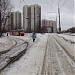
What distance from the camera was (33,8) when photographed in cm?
8050

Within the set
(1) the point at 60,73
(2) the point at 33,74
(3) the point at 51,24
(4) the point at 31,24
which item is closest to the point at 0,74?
(2) the point at 33,74

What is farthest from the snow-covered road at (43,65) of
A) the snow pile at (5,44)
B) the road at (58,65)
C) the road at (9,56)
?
the snow pile at (5,44)

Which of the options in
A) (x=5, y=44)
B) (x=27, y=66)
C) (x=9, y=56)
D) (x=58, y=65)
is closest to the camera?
(x=27, y=66)

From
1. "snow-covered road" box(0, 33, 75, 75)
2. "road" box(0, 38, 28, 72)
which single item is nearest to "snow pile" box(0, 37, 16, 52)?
"road" box(0, 38, 28, 72)

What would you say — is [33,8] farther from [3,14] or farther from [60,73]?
[60,73]

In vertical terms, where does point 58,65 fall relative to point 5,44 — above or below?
above

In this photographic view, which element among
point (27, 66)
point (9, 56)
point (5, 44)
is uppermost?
point (27, 66)

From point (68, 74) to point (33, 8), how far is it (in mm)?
71520

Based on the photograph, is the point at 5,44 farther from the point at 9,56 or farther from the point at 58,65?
the point at 58,65

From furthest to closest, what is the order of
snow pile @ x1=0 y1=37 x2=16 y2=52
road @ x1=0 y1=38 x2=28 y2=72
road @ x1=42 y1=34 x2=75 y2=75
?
snow pile @ x1=0 y1=37 x2=16 y2=52, road @ x1=0 y1=38 x2=28 y2=72, road @ x1=42 y1=34 x2=75 y2=75

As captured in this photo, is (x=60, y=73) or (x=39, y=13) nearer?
(x=60, y=73)

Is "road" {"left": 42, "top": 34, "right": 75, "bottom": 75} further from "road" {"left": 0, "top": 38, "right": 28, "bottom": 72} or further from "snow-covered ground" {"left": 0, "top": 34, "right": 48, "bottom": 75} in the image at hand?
"road" {"left": 0, "top": 38, "right": 28, "bottom": 72}

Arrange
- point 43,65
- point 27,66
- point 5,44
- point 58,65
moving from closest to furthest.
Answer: point 27,66 < point 58,65 < point 43,65 < point 5,44

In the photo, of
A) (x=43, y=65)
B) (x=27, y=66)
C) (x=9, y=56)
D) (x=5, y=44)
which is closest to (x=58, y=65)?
(x=43, y=65)
